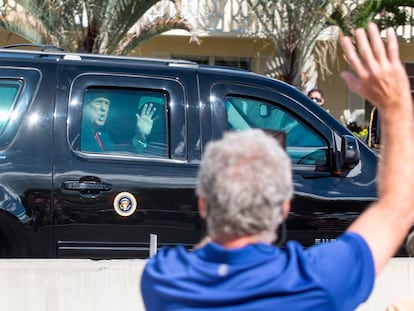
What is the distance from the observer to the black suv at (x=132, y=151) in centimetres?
464

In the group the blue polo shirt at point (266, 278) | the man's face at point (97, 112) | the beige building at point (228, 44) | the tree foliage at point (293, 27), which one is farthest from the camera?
the beige building at point (228, 44)

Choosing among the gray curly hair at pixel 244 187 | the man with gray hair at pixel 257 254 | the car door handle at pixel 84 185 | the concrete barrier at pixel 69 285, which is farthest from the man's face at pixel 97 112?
the gray curly hair at pixel 244 187

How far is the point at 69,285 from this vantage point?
3.93m

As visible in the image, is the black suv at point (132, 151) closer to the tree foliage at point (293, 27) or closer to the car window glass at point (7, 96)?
the car window glass at point (7, 96)

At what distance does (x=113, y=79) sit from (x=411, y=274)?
2291mm

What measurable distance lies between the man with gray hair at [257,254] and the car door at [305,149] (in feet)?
9.90

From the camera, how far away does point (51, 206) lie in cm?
463

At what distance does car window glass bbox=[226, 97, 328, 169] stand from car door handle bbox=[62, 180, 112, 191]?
990mm

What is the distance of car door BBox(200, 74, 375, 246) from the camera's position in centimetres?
494

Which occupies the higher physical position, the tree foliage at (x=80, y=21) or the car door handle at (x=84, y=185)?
the tree foliage at (x=80, y=21)

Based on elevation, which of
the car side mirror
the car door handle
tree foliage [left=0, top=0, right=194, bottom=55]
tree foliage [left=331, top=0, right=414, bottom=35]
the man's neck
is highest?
tree foliage [left=331, top=0, right=414, bottom=35]

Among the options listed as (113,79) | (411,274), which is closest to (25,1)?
(113,79)

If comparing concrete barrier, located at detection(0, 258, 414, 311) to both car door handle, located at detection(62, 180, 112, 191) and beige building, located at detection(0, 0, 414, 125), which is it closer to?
car door handle, located at detection(62, 180, 112, 191)

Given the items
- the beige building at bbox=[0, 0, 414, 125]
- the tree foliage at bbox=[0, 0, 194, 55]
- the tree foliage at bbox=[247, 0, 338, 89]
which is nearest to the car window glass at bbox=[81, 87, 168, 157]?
the tree foliage at bbox=[0, 0, 194, 55]
